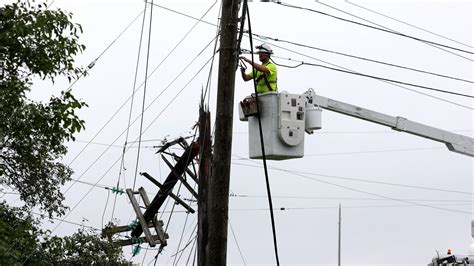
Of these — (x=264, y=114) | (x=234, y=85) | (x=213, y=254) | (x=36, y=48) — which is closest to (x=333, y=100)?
(x=264, y=114)

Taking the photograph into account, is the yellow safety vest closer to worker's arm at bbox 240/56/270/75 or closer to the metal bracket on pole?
worker's arm at bbox 240/56/270/75

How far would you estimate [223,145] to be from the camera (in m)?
10.4

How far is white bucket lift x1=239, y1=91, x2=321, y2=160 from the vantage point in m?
11.3

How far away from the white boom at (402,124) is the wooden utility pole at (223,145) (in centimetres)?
274

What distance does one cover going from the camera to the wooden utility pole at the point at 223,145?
33.7 feet

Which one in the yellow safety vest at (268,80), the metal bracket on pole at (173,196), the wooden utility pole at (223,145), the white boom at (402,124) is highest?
the metal bracket on pole at (173,196)

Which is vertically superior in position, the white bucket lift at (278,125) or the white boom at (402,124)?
the white boom at (402,124)

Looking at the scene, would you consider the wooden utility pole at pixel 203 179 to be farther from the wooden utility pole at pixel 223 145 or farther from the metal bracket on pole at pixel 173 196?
the metal bracket on pole at pixel 173 196

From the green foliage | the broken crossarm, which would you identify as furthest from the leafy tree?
the broken crossarm

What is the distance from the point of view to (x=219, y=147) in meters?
10.4

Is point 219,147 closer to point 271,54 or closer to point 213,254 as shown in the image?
point 213,254

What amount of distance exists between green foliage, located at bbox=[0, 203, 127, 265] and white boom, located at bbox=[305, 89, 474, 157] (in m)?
4.68

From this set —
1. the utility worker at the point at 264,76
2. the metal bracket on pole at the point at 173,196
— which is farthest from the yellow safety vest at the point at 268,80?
the metal bracket on pole at the point at 173,196

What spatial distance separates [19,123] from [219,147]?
95.2 inches
